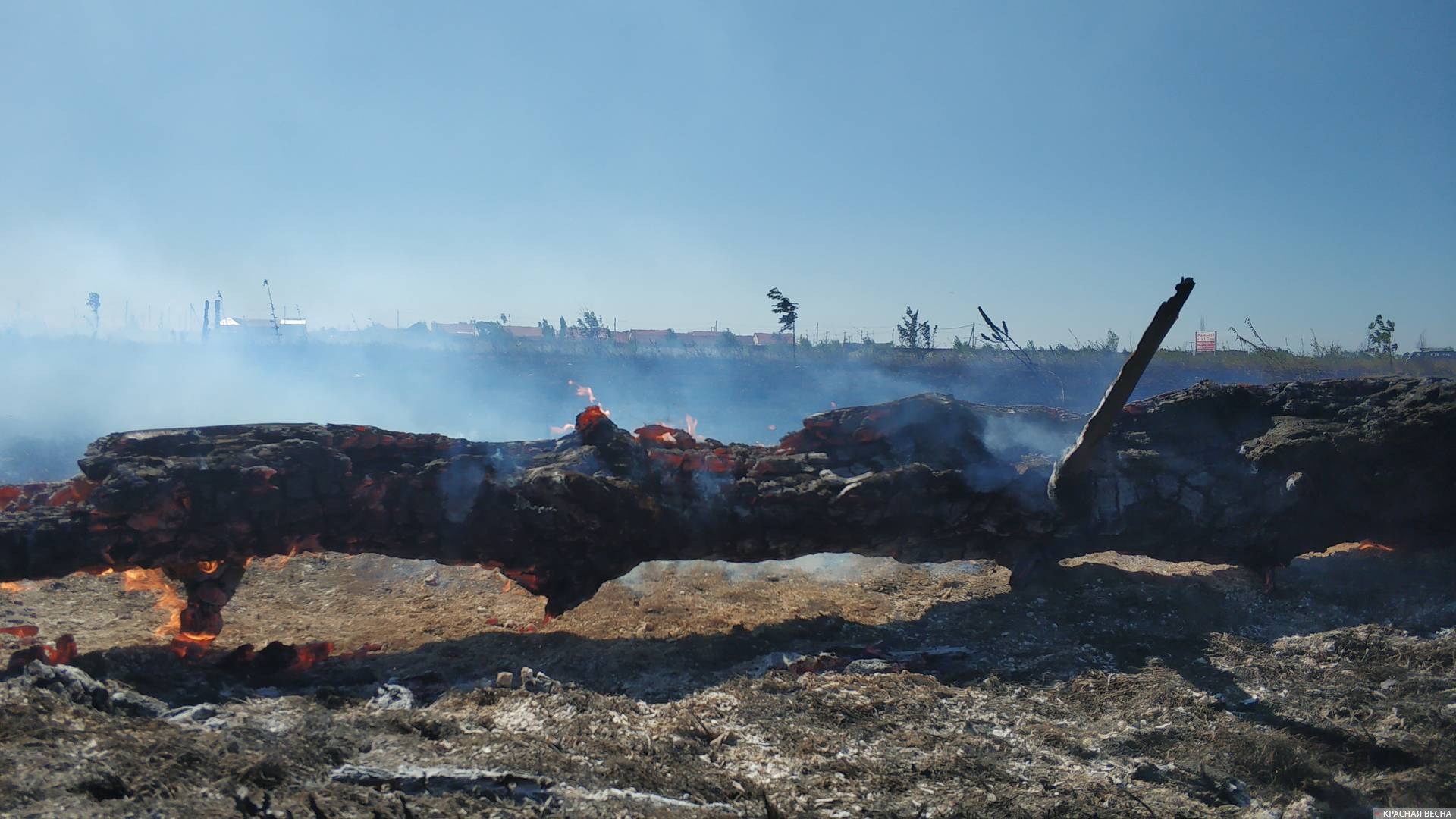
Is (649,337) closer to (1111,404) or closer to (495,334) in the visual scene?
(495,334)

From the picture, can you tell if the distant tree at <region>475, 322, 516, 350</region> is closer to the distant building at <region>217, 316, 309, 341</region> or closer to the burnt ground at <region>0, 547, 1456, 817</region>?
the distant building at <region>217, 316, 309, 341</region>

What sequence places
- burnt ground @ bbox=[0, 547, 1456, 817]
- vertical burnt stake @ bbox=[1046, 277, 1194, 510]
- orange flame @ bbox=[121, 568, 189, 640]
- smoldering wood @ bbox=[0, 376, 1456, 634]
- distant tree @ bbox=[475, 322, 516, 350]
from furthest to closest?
1. distant tree @ bbox=[475, 322, 516, 350]
2. orange flame @ bbox=[121, 568, 189, 640]
3. smoldering wood @ bbox=[0, 376, 1456, 634]
4. vertical burnt stake @ bbox=[1046, 277, 1194, 510]
5. burnt ground @ bbox=[0, 547, 1456, 817]

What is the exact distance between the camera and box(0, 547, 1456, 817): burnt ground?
14.0 feet

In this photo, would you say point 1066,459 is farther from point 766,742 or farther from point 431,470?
point 431,470

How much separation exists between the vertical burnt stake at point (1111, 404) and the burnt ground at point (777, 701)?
1.24 metres

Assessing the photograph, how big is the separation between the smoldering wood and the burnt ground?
2.15 ft

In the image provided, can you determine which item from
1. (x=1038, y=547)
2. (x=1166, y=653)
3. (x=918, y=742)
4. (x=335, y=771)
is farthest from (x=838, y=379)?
(x=335, y=771)

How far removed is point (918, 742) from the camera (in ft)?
17.4

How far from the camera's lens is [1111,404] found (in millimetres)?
6859

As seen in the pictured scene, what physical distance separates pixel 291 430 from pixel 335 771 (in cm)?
423

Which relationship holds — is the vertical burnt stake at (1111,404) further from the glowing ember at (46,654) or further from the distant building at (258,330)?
the distant building at (258,330)

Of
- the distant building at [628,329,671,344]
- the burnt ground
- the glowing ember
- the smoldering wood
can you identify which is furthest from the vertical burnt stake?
the distant building at [628,329,671,344]

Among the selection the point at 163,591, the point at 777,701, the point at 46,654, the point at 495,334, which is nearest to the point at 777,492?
the point at 777,701

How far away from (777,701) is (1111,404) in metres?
4.06
